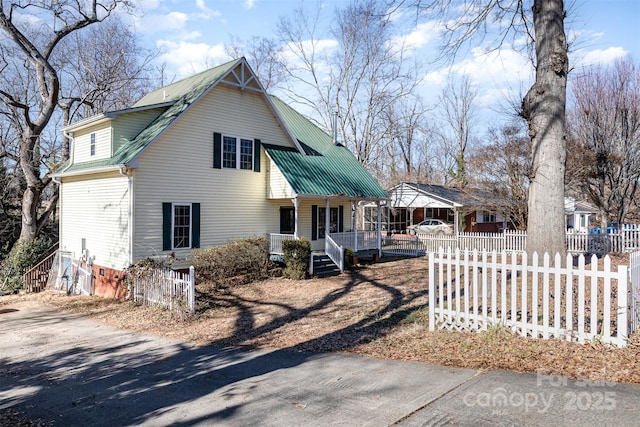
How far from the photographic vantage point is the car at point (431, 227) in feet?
113

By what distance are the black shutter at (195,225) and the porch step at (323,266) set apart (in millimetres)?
4723

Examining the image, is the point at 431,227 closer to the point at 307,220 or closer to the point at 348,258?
the point at 307,220

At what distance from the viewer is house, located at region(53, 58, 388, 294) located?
15062 mm

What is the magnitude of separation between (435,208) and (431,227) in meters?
4.39

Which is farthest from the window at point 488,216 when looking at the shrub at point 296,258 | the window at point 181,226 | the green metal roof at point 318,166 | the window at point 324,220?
the window at point 181,226

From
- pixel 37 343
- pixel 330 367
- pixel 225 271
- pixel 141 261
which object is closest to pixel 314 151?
pixel 225 271

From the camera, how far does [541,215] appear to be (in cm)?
1029

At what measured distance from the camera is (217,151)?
17.0 metres

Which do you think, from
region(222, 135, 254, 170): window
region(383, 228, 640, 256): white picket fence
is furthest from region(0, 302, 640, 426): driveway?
region(383, 228, 640, 256): white picket fence

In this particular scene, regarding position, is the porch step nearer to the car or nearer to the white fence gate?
the white fence gate

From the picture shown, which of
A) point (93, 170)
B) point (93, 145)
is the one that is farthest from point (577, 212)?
point (93, 170)

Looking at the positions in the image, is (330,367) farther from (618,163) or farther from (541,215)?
(618,163)

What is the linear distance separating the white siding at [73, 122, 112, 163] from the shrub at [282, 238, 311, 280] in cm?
758

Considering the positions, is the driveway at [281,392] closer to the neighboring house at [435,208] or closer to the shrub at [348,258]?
the shrub at [348,258]
